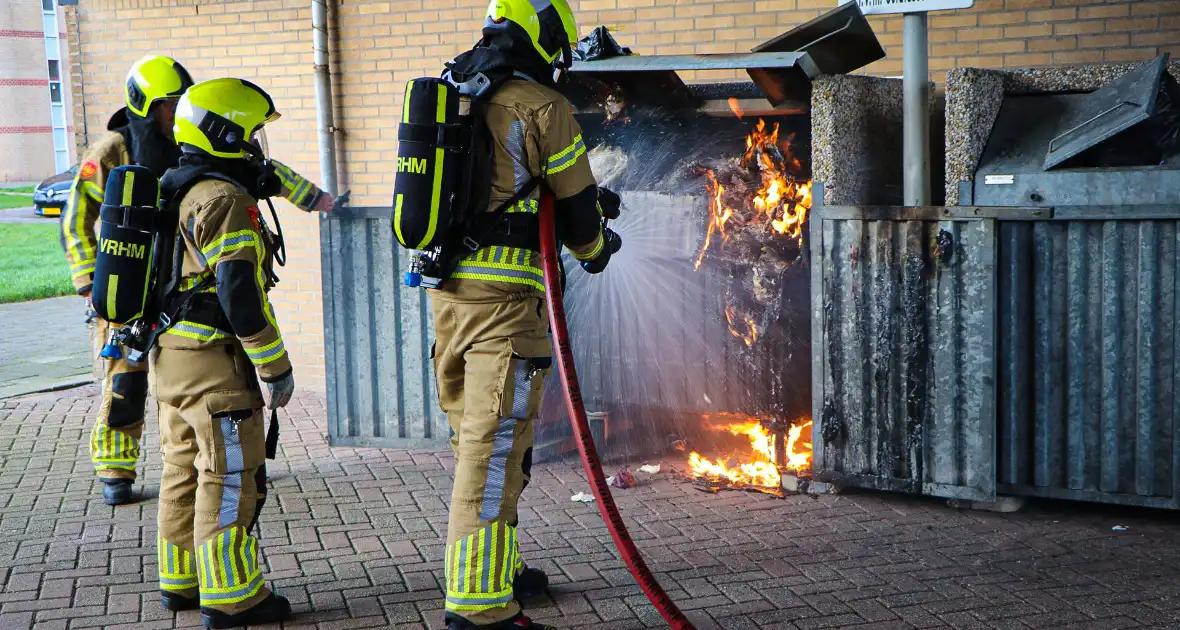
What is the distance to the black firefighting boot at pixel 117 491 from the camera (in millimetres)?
5754

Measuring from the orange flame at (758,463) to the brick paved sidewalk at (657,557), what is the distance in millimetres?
208

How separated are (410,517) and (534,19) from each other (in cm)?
257

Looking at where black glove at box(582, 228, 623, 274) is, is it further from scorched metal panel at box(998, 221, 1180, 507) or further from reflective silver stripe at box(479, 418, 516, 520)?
scorched metal panel at box(998, 221, 1180, 507)

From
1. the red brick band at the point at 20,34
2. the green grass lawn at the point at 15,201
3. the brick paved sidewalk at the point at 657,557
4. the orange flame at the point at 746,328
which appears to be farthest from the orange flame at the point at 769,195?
the red brick band at the point at 20,34

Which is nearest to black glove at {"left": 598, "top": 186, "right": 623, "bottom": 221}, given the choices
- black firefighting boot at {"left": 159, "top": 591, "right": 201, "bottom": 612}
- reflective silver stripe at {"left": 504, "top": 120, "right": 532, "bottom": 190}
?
reflective silver stripe at {"left": 504, "top": 120, "right": 532, "bottom": 190}

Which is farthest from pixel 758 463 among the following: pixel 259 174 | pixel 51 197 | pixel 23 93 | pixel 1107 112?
pixel 23 93

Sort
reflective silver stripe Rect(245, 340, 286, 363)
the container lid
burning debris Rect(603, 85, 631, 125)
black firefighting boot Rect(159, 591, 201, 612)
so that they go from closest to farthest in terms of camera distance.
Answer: reflective silver stripe Rect(245, 340, 286, 363) < black firefighting boot Rect(159, 591, 201, 612) < the container lid < burning debris Rect(603, 85, 631, 125)

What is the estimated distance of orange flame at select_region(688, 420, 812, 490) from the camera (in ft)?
19.2

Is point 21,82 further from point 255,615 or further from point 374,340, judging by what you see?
point 255,615

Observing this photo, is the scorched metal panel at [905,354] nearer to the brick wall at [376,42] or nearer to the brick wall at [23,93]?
the brick wall at [376,42]

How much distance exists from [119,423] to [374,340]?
1.41 metres

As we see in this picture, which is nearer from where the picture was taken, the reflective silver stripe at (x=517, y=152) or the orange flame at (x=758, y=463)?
the reflective silver stripe at (x=517, y=152)

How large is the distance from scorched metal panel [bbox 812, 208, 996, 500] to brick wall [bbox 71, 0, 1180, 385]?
5.70 ft

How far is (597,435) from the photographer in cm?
638
